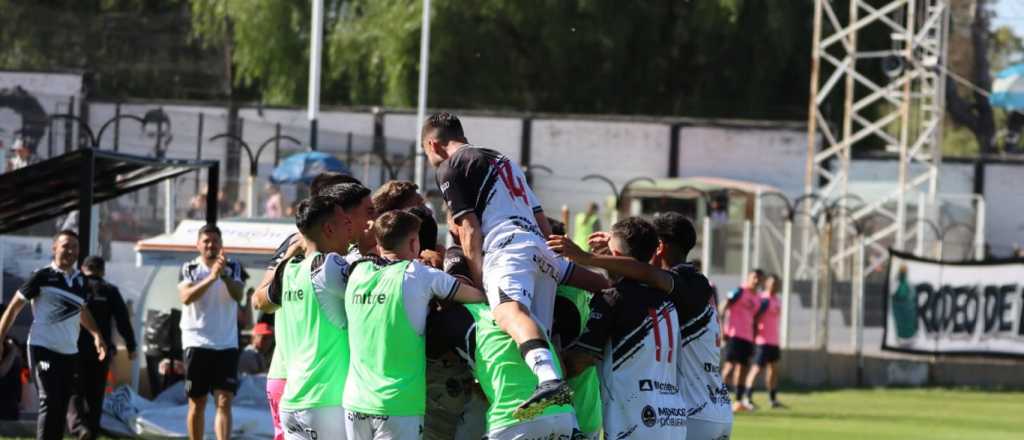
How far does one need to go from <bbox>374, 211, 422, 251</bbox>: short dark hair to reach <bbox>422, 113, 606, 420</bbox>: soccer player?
0.76 feet

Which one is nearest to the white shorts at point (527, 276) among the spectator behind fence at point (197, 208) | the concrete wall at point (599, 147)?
the spectator behind fence at point (197, 208)

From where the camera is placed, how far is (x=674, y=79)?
4494cm

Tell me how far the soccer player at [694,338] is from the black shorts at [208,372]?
6343 millimetres

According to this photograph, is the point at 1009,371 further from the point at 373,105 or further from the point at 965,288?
the point at 373,105

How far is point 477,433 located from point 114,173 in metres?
9.14

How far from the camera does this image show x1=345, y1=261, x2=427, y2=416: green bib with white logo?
29.2 ft

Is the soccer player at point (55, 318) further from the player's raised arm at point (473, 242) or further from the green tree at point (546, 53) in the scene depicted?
the green tree at point (546, 53)

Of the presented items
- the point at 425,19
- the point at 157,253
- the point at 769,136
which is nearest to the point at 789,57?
the point at 769,136

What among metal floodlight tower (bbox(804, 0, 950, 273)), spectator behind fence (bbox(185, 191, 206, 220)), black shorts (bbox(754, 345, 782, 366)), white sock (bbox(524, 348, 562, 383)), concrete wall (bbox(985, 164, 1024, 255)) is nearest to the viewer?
white sock (bbox(524, 348, 562, 383))

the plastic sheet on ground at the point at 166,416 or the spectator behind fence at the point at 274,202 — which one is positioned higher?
the spectator behind fence at the point at 274,202

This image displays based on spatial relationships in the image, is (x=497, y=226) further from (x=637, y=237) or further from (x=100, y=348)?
(x=100, y=348)

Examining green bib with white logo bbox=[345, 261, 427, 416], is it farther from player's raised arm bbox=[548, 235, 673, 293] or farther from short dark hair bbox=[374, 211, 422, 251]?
player's raised arm bbox=[548, 235, 673, 293]

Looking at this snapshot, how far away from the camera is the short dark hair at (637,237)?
934cm

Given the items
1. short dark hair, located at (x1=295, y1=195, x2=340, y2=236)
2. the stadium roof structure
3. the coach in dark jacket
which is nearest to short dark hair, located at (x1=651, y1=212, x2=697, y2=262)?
short dark hair, located at (x1=295, y1=195, x2=340, y2=236)
